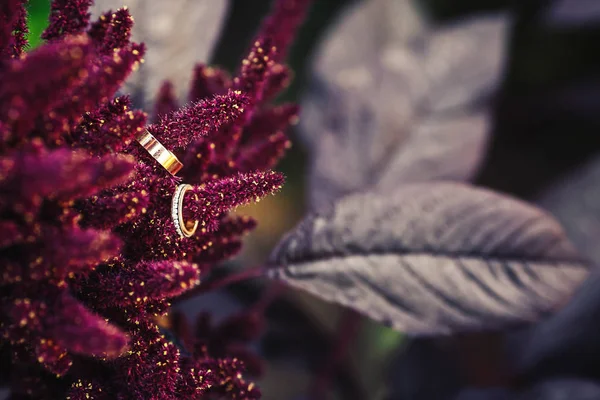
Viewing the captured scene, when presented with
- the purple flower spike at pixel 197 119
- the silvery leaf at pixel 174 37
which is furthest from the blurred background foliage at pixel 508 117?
the purple flower spike at pixel 197 119

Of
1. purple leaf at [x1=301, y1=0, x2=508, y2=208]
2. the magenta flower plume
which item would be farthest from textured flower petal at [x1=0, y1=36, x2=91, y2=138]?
purple leaf at [x1=301, y1=0, x2=508, y2=208]

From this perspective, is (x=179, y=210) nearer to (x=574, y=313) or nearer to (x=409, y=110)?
(x=409, y=110)

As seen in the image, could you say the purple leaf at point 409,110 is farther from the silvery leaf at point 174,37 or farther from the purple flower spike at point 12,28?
the purple flower spike at point 12,28

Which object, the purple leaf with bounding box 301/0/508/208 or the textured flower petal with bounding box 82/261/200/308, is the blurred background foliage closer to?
the purple leaf with bounding box 301/0/508/208

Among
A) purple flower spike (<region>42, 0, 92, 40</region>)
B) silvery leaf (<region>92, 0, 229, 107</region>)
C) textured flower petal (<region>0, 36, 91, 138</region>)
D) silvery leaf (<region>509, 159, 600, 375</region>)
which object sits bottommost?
silvery leaf (<region>509, 159, 600, 375</region>)

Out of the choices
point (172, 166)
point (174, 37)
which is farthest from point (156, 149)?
point (174, 37)

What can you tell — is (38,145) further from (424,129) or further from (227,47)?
(227,47)
